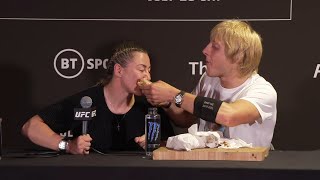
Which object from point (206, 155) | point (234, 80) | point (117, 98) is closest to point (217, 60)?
point (234, 80)

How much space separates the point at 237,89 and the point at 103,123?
0.64 m

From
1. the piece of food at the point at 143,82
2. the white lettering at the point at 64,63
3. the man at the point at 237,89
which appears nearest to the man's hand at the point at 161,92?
the man at the point at 237,89

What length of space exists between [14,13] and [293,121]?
1515mm

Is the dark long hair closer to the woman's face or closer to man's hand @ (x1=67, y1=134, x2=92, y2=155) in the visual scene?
the woman's face

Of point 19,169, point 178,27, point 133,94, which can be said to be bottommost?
point 19,169

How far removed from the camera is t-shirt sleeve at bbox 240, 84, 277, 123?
267 cm

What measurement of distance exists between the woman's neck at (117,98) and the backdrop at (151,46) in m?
0.29

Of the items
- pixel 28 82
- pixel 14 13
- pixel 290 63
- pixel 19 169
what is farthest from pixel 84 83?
pixel 19 169

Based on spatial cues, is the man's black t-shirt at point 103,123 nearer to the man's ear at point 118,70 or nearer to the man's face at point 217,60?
the man's ear at point 118,70

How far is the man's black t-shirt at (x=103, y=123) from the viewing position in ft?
9.78

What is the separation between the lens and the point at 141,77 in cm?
302

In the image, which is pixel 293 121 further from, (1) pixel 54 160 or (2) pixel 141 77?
(1) pixel 54 160

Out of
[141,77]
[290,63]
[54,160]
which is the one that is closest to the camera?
[54,160]

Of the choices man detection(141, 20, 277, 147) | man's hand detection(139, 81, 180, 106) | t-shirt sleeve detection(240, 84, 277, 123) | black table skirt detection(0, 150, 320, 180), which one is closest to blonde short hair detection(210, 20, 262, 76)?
man detection(141, 20, 277, 147)
